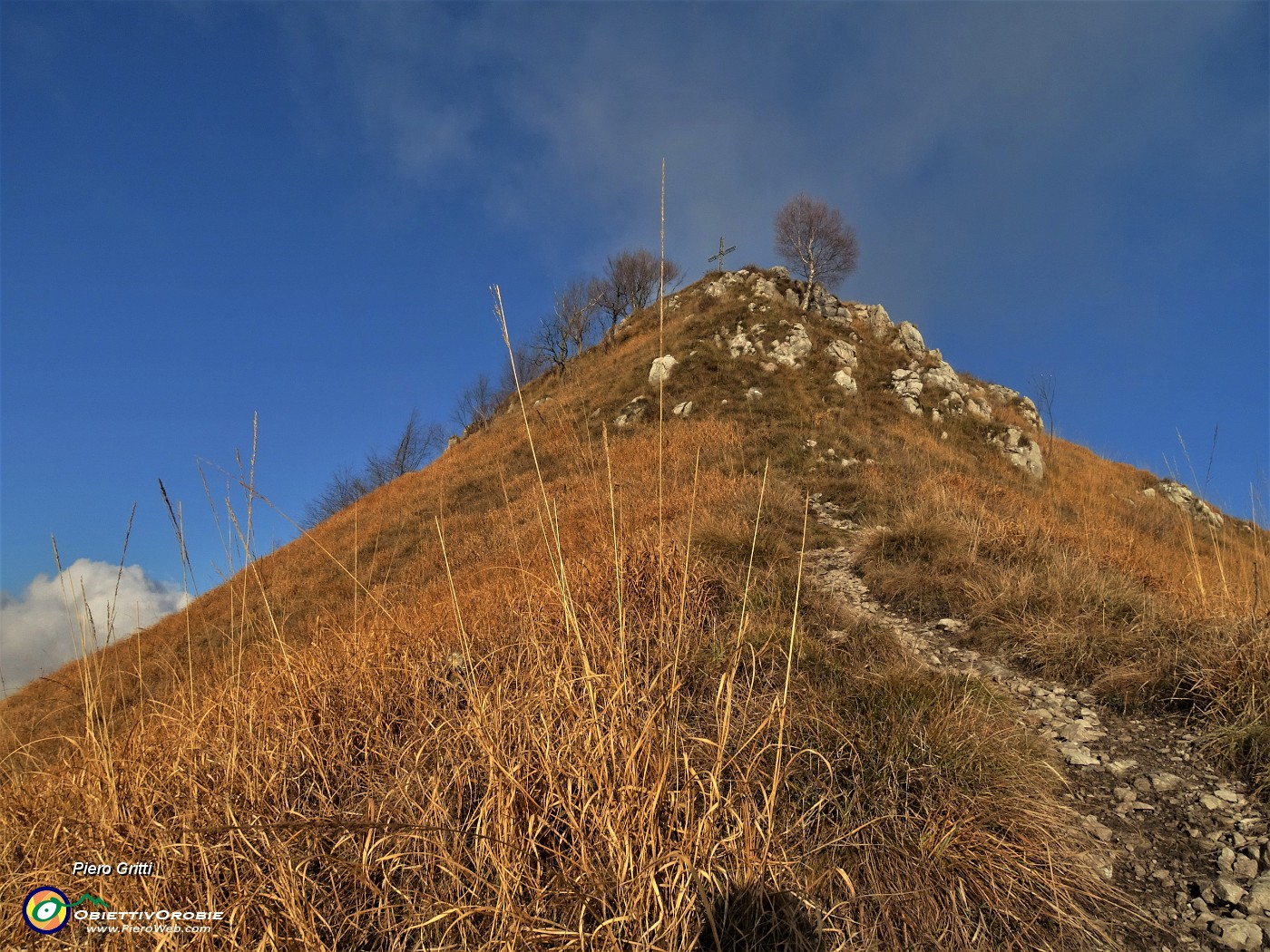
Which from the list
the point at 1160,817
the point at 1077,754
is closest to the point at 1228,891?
the point at 1160,817

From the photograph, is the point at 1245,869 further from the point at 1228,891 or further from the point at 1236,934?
the point at 1236,934

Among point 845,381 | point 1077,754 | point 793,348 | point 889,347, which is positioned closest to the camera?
point 1077,754

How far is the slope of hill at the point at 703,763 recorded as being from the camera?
1.72 m

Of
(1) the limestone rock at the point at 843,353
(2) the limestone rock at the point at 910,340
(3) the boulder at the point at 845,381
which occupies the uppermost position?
(2) the limestone rock at the point at 910,340

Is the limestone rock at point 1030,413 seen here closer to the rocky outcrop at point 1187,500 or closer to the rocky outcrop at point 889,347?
the rocky outcrop at point 889,347

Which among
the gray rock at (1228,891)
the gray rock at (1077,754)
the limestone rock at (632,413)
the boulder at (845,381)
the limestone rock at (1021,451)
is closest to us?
the gray rock at (1228,891)

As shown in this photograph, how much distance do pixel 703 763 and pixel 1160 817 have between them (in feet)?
7.03

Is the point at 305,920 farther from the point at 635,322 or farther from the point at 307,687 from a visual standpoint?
the point at 635,322

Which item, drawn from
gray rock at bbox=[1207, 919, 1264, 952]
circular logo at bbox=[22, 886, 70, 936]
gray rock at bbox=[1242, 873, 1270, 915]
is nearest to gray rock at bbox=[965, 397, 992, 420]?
gray rock at bbox=[1242, 873, 1270, 915]

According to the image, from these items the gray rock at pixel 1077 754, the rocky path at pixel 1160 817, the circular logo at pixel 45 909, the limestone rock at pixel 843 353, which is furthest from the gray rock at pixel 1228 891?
the limestone rock at pixel 843 353

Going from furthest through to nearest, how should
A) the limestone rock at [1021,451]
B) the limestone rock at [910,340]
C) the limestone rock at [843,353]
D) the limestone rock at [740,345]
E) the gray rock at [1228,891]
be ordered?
the limestone rock at [910,340] → the limestone rock at [740,345] → the limestone rock at [843,353] → the limestone rock at [1021,451] → the gray rock at [1228,891]

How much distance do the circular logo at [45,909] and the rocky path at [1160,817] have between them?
353cm

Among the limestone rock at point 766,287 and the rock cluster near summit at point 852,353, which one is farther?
the limestone rock at point 766,287

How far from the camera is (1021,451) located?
540 inches
